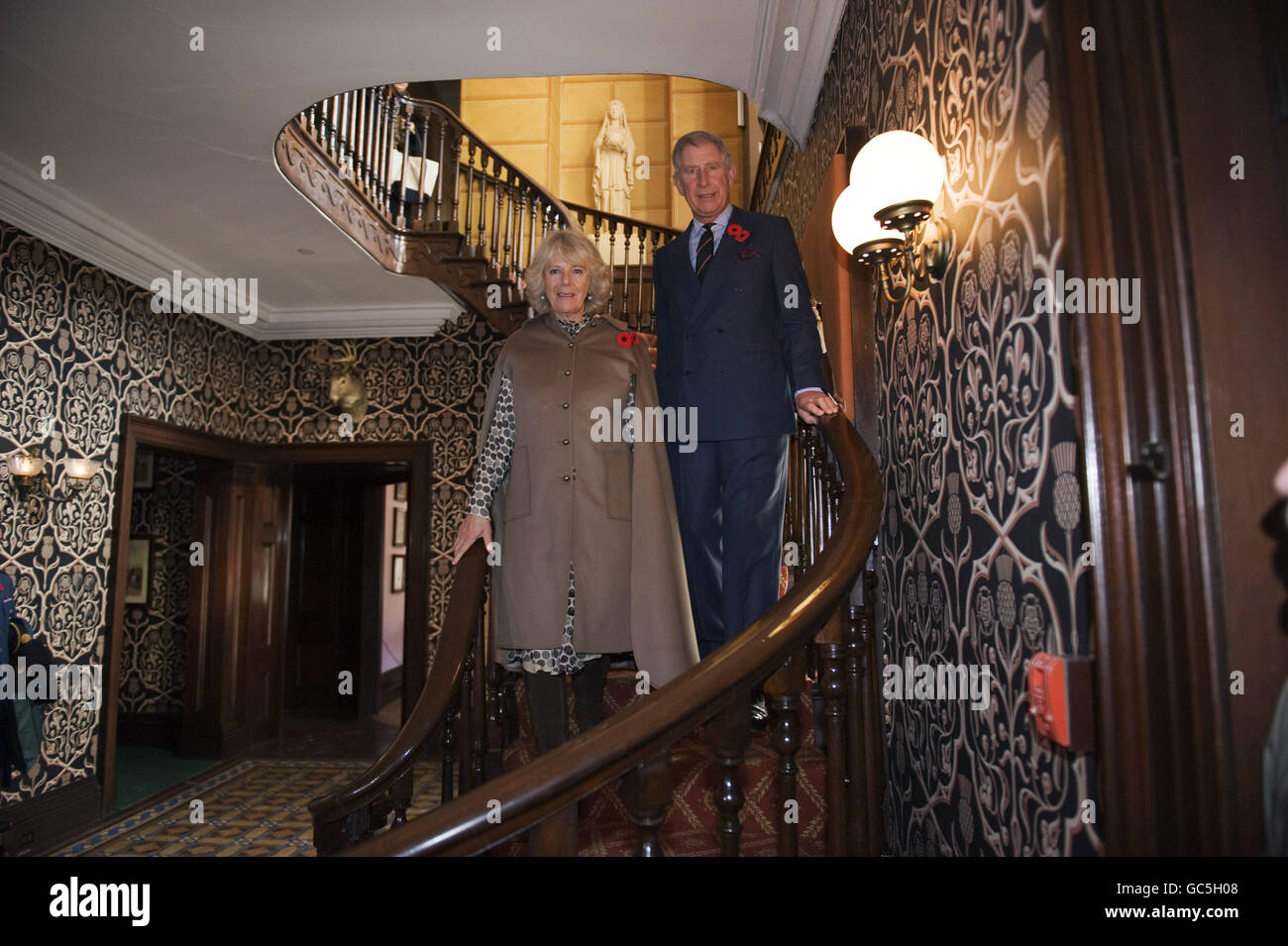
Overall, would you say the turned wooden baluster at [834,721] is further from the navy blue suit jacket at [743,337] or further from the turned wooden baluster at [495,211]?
the turned wooden baluster at [495,211]

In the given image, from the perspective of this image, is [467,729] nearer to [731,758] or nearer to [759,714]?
[759,714]

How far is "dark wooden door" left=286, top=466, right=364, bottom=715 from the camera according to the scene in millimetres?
8305

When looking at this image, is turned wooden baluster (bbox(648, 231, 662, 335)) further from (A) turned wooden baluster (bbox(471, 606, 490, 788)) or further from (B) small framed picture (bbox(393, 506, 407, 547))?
(B) small framed picture (bbox(393, 506, 407, 547))

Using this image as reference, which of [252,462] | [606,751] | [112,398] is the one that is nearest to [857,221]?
[606,751]

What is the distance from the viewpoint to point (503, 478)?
2.05m

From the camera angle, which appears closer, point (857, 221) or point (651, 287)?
point (857, 221)

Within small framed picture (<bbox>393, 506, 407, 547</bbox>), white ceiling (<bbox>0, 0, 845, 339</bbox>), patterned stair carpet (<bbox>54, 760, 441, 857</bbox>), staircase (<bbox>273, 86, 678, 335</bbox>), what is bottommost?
patterned stair carpet (<bbox>54, 760, 441, 857</bbox>)

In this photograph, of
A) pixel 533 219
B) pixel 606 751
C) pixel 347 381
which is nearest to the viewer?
pixel 606 751

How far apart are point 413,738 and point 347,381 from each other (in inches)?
222

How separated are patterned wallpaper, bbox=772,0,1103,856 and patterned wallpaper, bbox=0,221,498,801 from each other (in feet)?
16.8

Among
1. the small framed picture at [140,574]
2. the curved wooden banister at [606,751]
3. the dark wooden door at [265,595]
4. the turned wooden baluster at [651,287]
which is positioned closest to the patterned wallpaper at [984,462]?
the curved wooden banister at [606,751]

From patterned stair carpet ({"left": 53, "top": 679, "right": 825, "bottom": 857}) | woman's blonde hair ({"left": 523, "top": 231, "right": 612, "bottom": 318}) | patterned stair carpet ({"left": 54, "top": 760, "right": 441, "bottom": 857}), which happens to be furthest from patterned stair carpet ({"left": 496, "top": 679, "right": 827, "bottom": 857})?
patterned stair carpet ({"left": 54, "top": 760, "right": 441, "bottom": 857})

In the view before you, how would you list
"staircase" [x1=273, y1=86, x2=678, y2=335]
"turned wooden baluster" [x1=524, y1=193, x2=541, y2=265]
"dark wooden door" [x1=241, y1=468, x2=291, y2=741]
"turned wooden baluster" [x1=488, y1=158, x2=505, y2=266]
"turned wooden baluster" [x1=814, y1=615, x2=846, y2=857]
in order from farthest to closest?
"dark wooden door" [x1=241, y1=468, x2=291, y2=741] < "turned wooden baluster" [x1=524, y1=193, x2=541, y2=265] < "turned wooden baluster" [x1=488, y1=158, x2=505, y2=266] < "staircase" [x1=273, y1=86, x2=678, y2=335] < "turned wooden baluster" [x1=814, y1=615, x2=846, y2=857]

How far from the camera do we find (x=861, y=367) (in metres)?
2.38
